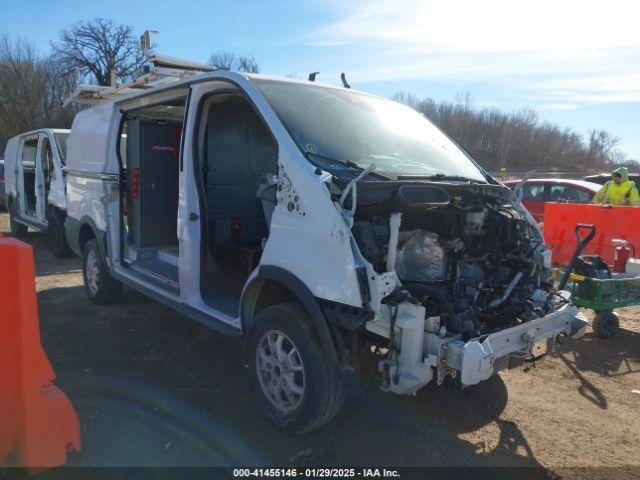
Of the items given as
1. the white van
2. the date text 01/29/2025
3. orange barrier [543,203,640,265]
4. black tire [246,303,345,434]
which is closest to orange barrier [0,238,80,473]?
the date text 01/29/2025

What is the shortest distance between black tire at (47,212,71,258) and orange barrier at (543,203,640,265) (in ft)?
27.0

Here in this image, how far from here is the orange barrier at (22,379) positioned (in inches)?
104

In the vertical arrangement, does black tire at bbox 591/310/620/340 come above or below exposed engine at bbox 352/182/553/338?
below

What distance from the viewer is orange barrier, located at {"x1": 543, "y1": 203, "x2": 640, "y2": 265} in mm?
7117

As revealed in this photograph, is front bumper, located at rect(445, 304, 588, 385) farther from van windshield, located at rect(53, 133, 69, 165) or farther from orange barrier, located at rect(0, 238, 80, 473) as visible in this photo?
van windshield, located at rect(53, 133, 69, 165)

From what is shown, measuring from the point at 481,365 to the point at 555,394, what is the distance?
1733 mm

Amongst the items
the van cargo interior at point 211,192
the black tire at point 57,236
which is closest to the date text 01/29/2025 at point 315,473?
the van cargo interior at point 211,192

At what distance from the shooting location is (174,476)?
292cm

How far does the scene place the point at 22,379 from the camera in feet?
8.87

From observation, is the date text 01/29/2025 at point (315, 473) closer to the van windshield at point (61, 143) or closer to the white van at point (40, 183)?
the white van at point (40, 183)

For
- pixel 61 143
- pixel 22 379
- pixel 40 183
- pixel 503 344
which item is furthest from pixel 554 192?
pixel 22 379

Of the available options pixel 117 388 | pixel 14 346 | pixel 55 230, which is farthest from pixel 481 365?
pixel 55 230

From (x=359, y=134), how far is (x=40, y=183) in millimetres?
8279

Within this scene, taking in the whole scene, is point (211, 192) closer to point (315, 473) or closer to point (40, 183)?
point (315, 473)
